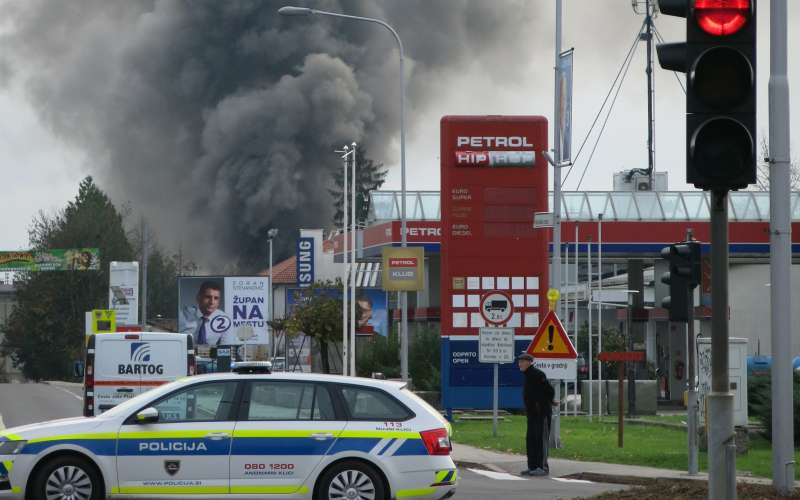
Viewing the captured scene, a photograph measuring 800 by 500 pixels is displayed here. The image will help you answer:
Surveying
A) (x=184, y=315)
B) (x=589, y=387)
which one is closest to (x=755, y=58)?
(x=589, y=387)

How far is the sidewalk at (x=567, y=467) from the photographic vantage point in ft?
60.1

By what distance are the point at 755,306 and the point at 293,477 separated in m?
47.9

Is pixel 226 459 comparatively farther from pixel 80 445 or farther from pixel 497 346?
pixel 497 346

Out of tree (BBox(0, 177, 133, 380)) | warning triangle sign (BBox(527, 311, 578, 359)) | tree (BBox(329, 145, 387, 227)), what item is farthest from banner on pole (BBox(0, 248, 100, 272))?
warning triangle sign (BBox(527, 311, 578, 359))

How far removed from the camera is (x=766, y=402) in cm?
2350

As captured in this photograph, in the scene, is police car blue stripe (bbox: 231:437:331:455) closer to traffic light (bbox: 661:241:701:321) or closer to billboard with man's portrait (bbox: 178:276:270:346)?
traffic light (bbox: 661:241:701:321)

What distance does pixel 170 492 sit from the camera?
13.2 meters

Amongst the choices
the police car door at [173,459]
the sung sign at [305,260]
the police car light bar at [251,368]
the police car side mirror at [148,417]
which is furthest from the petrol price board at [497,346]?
the sung sign at [305,260]

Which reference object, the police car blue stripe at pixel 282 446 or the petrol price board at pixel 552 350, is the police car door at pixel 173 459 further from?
the petrol price board at pixel 552 350

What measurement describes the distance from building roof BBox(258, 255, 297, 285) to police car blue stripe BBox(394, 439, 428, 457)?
84666 millimetres

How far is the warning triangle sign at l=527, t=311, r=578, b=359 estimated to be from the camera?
2319cm

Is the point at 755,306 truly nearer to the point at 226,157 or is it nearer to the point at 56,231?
the point at 226,157

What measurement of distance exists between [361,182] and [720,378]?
106 m

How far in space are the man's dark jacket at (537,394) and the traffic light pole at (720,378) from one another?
32.8 ft
